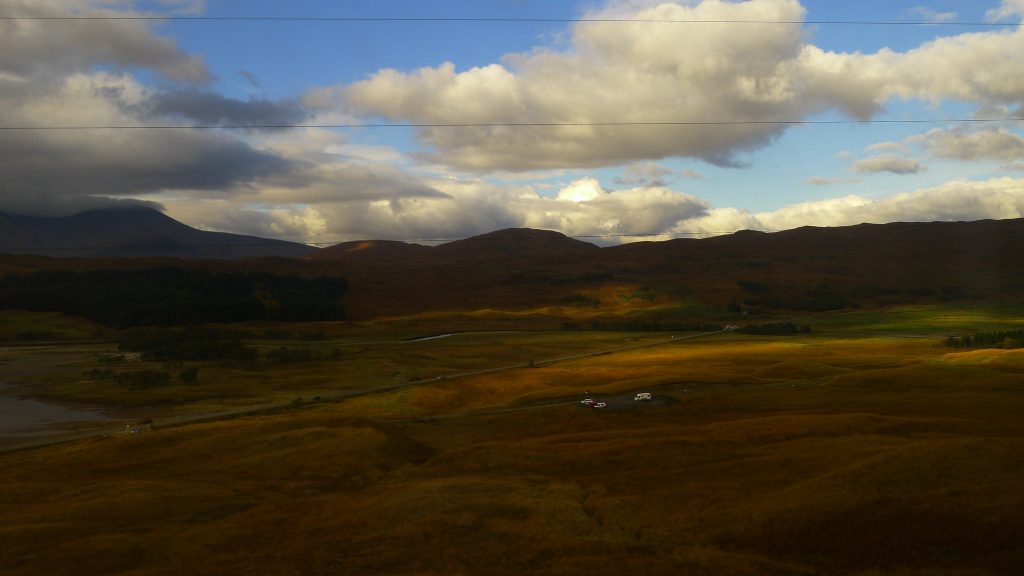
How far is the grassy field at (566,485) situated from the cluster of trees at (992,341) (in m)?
27.4

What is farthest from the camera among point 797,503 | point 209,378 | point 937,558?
point 209,378

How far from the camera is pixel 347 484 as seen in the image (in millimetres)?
49250

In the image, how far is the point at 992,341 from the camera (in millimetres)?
121938

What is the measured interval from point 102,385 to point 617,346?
93712mm

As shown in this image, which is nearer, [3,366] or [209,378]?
[209,378]

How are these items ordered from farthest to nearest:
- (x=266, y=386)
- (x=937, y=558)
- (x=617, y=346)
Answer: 1. (x=617, y=346)
2. (x=266, y=386)
3. (x=937, y=558)

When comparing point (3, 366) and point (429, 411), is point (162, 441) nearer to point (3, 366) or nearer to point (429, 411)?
point (429, 411)

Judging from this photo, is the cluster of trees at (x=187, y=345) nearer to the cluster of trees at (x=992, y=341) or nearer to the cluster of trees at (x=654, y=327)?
the cluster of trees at (x=654, y=327)

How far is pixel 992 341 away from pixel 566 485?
10889cm

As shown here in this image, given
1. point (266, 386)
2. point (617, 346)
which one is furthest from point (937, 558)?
point (617, 346)

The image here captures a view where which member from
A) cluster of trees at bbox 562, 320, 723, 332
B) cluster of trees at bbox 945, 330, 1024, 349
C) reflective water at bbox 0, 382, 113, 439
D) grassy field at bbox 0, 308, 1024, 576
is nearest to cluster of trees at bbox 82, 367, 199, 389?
reflective water at bbox 0, 382, 113, 439

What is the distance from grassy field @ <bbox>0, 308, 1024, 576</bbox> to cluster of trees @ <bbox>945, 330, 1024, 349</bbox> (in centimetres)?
2744

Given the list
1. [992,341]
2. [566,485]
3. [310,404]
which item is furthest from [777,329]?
[566,485]

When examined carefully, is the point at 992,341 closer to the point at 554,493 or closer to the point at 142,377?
the point at 554,493
